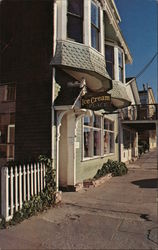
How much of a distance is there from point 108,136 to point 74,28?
22.3 feet

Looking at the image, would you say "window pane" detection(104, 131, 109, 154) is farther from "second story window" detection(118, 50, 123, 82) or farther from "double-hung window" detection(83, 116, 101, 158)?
"second story window" detection(118, 50, 123, 82)

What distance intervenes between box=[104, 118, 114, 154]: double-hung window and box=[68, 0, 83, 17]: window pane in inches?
230

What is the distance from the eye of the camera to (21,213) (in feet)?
15.2

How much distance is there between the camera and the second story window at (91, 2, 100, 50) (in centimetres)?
805

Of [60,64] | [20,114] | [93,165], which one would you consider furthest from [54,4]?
[93,165]

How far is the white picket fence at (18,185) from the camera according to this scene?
443 cm

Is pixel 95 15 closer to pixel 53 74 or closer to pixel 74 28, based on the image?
pixel 74 28

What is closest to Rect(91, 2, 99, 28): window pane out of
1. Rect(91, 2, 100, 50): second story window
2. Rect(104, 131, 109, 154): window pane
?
Rect(91, 2, 100, 50): second story window

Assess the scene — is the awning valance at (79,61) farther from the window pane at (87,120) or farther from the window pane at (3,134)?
the window pane at (3,134)

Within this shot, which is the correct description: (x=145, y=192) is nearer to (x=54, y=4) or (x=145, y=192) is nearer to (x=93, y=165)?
(x=93, y=165)

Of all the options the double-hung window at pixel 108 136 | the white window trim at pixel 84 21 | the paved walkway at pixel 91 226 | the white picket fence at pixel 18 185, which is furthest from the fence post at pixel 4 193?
the double-hung window at pixel 108 136

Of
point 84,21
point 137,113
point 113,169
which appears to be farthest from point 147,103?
point 84,21

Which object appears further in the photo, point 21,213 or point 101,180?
point 101,180

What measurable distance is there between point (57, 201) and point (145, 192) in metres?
3.14
